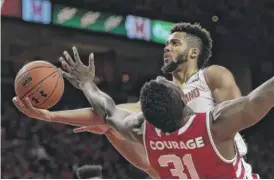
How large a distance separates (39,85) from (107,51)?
5.97 meters

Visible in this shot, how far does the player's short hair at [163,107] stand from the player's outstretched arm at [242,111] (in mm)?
140

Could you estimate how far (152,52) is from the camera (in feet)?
29.8

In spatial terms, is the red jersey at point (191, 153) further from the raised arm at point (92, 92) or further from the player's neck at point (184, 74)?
the player's neck at point (184, 74)

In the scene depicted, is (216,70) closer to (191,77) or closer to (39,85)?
(191,77)

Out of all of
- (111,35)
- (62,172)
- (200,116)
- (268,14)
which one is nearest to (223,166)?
(200,116)

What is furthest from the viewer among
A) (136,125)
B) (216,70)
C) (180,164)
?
(216,70)

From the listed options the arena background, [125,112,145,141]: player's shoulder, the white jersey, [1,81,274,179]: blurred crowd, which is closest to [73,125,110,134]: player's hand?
the white jersey

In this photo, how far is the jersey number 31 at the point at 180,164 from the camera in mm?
2217

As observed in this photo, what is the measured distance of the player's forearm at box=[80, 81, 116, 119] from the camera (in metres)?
2.62

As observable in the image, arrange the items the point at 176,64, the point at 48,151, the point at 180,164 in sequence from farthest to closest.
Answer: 1. the point at 48,151
2. the point at 176,64
3. the point at 180,164

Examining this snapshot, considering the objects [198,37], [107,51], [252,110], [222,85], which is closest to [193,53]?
[198,37]

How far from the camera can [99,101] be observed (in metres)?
2.67

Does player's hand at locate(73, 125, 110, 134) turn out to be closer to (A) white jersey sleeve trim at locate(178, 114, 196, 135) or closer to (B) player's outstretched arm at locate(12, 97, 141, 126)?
(B) player's outstretched arm at locate(12, 97, 141, 126)

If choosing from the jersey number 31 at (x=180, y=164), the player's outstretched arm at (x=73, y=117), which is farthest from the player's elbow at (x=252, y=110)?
the player's outstretched arm at (x=73, y=117)
